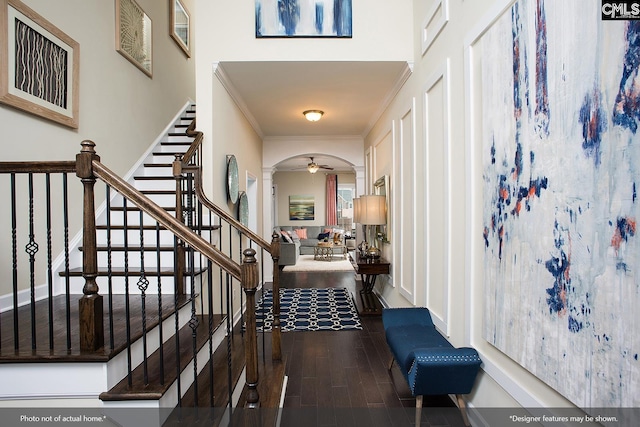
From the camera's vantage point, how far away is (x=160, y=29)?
5277 mm

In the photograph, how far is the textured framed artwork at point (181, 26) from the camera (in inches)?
225

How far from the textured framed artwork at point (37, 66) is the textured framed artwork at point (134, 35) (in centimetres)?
90

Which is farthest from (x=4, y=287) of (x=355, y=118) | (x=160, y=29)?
(x=355, y=118)

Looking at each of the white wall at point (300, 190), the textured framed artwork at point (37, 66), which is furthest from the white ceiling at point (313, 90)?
the white wall at point (300, 190)

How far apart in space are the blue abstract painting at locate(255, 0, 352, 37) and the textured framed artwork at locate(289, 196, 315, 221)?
9798 millimetres

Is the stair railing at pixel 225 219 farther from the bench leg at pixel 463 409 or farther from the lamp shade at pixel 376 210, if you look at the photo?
the lamp shade at pixel 376 210

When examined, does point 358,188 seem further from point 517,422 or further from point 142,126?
point 517,422

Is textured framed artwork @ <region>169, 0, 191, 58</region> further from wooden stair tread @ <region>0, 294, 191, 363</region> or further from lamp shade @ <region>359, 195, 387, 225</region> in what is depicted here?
wooden stair tread @ <region>0, 294, 191, 363</region>

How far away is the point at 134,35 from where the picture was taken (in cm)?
438

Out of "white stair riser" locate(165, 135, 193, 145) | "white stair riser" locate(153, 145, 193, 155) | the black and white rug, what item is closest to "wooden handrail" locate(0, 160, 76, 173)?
the black and white rug

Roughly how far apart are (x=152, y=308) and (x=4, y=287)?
40.6 inches

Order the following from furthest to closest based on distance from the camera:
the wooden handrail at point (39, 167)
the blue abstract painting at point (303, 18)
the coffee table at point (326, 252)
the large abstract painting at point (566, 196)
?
the coffee table at point (326, 252) → the blue abstract painting at point (303, 18) → the wooden handrail at point (39, 167) → the large abstract painting at point (566, 196)

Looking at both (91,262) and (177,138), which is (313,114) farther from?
(91,262)

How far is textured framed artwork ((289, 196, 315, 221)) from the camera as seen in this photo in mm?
13320
